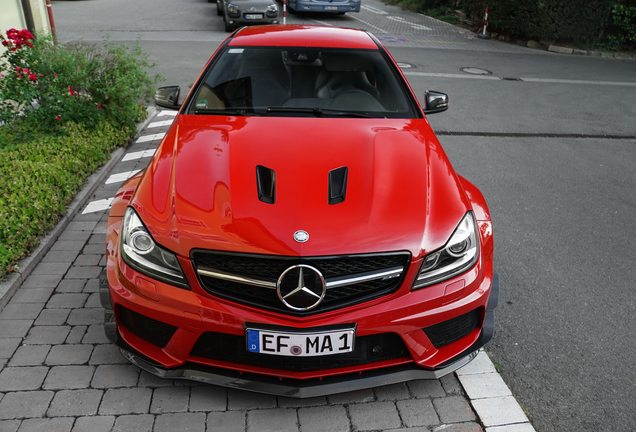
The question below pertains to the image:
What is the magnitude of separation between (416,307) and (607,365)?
1514mm

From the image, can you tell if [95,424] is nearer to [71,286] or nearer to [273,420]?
[273,420]

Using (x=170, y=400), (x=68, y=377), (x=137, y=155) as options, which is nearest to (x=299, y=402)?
(x=170, y=400)

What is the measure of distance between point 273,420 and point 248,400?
0.20 metres

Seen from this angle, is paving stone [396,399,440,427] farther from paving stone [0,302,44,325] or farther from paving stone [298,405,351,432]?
paving stone [0,302,44,325]

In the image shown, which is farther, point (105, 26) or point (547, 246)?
point (105, 26)

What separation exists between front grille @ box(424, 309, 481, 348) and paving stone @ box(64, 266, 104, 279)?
8.30 ft

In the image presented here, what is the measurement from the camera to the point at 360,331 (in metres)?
2.68

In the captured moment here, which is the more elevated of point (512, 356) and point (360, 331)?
point (360, 331)

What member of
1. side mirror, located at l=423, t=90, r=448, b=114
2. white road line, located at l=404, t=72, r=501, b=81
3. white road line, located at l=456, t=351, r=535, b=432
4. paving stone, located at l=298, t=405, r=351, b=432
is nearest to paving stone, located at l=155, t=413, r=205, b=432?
paving stone, located at l=298, t=405, r=351, b=432

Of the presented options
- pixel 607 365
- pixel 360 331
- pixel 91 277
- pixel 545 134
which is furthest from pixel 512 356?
pixel 545 134

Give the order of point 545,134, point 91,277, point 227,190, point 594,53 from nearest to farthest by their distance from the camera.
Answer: point 227,190 → point 91,277 → point 545,134 → point 594,53

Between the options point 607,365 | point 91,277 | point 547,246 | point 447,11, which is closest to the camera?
point 607,365

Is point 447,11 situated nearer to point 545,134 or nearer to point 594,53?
point 594,53

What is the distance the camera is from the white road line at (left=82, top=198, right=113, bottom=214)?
5.23 metres
